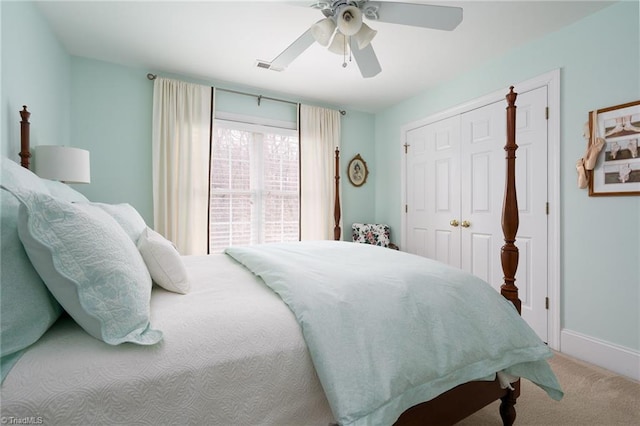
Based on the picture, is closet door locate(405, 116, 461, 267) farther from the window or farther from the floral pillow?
the window

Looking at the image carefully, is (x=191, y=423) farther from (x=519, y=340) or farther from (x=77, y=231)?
(x=519, y=340)

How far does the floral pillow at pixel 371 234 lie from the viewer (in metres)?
4.09

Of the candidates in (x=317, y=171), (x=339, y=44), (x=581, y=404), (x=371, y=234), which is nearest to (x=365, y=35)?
(x=339, y=44)

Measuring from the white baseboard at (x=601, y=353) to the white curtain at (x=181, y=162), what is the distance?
344 centimetres

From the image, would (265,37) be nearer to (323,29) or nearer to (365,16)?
(323,29)

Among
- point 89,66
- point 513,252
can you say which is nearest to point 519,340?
point 513,252

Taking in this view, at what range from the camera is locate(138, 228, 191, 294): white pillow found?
4.02 ft

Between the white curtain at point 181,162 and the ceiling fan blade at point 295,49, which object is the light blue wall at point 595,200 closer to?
the ceiling fan blade at point 295,49

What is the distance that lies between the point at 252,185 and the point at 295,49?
1959 millimetres

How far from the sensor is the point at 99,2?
212 centimetres

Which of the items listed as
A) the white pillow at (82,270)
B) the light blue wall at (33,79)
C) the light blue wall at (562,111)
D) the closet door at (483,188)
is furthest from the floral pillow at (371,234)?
the white pillow at (82,270)

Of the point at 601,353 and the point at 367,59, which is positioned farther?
the point at 601,353

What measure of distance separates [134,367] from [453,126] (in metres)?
3.53

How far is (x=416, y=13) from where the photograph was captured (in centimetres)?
166
